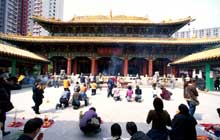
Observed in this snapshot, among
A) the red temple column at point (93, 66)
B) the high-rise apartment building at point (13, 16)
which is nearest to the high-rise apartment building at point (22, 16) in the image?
the high-rise apartment building at point (13, 16)

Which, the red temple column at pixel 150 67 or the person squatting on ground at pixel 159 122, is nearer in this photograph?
the person squatting on ground at pixel 159 122

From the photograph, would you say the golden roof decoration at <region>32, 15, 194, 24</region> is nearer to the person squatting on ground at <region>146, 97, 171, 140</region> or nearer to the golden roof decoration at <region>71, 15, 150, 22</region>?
the golden roof decoration at <region>71, 15, 150, 22</region>

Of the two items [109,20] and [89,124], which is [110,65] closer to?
[109,20]

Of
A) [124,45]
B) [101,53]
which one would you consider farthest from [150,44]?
[101,53]

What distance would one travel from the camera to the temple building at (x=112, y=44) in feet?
86.1

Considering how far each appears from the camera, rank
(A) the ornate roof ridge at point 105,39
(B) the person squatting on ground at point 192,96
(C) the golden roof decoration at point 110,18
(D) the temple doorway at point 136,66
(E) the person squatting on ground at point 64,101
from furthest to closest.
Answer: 1. (C) the golden roof decoration at point 110,18
2. (D) the temple doorway at point 136,66
3. (A) the ornate roof ridge at point 105,39
4. (E) the person squatting on ground at point 64,101
5. (B) the person squatting on ground at point 192,96

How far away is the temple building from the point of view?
2623 cm

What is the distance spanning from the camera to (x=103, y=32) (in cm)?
2911

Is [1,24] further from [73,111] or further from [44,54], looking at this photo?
[73,111]

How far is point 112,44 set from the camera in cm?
2702

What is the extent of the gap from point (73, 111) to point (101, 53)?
722 inches

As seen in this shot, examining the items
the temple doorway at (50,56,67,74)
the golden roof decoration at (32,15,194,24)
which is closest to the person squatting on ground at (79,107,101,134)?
the golden roof decoration at (32,15,194,24)

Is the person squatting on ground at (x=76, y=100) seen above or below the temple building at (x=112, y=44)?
below

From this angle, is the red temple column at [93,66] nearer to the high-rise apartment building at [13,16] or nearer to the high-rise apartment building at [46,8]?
the high-rise apartment building at [13,16]
